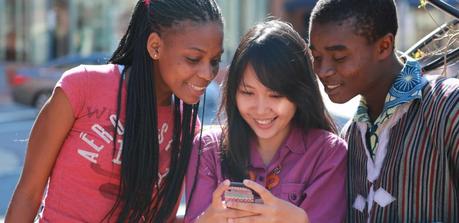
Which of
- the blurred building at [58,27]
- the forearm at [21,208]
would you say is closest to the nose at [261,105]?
the forearm at [21,208]

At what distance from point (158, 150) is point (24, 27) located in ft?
Result: 67.1

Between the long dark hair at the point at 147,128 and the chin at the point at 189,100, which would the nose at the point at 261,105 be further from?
the long dark hair at the point at 147,128

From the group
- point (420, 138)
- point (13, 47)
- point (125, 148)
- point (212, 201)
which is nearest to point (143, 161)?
point (125, 148)

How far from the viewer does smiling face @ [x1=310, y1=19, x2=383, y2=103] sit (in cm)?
257

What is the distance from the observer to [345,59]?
257 cm

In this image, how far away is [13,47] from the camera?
22109mm

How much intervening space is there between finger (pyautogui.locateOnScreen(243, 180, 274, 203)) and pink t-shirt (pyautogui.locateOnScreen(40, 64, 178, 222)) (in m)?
0.70

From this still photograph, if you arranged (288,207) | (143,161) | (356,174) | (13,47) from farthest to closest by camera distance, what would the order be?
(13,47) → (143,161) → (356,174) → (288,207)

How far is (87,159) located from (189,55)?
524mm

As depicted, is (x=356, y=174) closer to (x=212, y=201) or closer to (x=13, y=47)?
(x=212, y=201)

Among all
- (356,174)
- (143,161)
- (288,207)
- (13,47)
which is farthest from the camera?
(13,47)

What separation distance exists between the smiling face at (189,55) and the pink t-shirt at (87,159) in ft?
0.75

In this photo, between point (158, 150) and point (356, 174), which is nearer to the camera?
point (356, 174)

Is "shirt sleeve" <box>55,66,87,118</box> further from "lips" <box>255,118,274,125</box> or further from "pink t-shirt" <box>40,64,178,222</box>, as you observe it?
"lips" <box>255,118,274,125</box>
